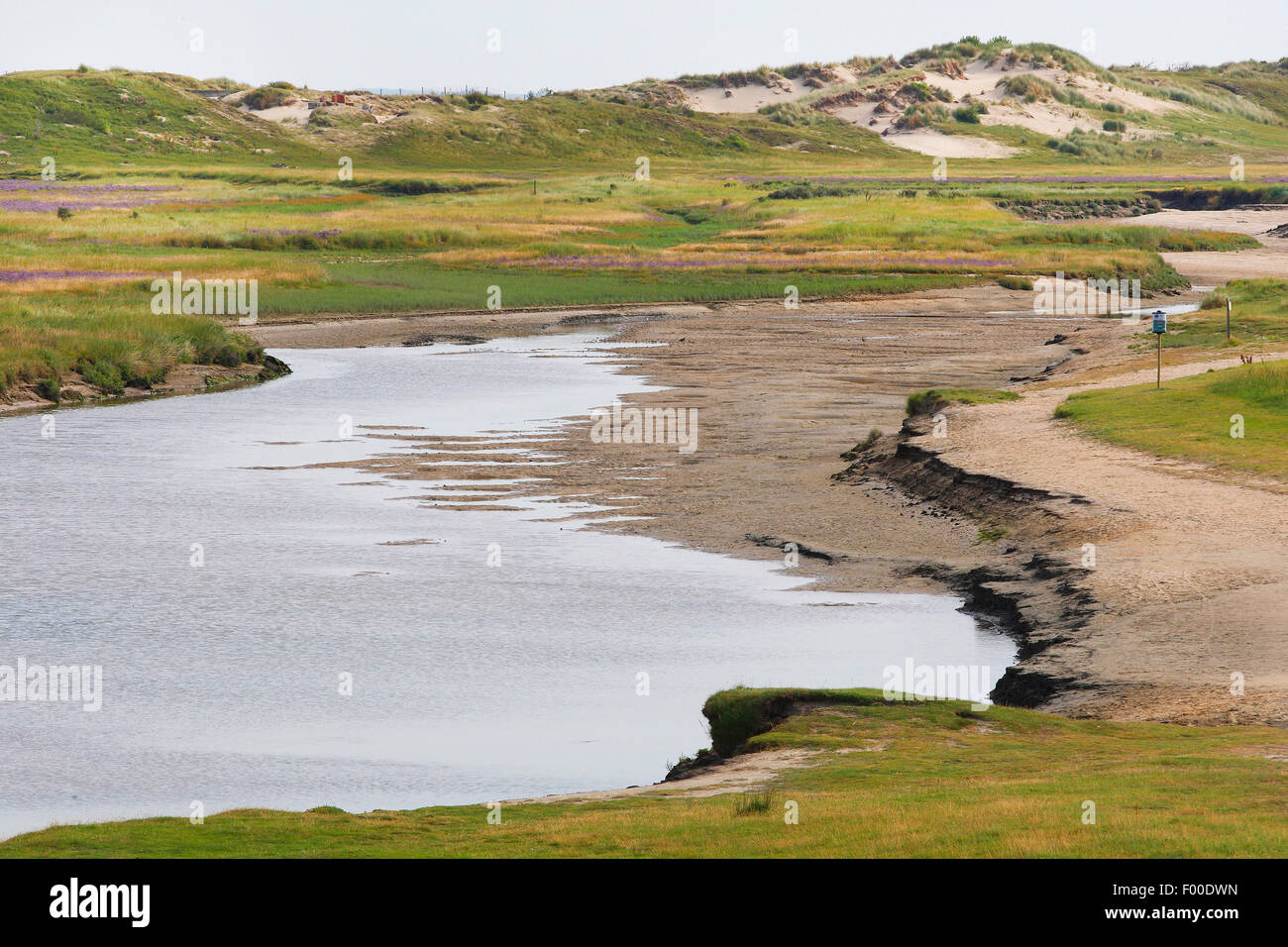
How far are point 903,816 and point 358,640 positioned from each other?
Answer: 1153 centimetres

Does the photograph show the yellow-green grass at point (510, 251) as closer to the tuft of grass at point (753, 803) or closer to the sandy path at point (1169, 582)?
the sandy path at point (1169, 582)

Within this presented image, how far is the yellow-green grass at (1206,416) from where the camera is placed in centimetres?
2984

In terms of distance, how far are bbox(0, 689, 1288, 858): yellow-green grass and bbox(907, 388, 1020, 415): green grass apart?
951 inches

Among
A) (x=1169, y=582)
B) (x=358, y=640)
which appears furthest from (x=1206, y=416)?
(x=358, y=640)

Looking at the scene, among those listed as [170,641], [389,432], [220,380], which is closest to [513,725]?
[170,641]

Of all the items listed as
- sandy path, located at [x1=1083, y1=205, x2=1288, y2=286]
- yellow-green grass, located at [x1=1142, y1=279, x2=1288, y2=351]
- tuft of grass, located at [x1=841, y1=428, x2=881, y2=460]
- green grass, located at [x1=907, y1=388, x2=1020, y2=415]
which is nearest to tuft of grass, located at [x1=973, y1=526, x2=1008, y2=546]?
tuft of grass, located at [x1=841, y1=428, x2=881, y2=460]

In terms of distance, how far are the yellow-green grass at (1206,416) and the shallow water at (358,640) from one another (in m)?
9.44

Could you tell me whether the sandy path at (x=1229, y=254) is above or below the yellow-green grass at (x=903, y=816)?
above

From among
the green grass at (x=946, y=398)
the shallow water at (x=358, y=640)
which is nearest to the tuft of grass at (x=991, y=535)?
the shallow water at (x=358, y=640)

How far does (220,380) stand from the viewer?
51.6 metres

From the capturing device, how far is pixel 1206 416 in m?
33.5

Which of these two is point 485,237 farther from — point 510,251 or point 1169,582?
point 1169,582
